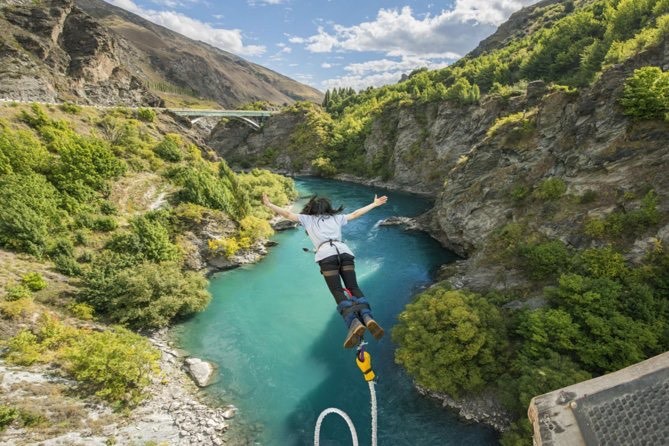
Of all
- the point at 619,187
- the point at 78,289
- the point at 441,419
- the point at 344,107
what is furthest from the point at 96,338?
the point at 344,107

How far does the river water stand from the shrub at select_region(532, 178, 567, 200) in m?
9.89

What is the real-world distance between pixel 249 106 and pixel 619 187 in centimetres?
9942

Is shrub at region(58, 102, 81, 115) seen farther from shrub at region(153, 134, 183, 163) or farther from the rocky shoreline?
the rocky shoreline

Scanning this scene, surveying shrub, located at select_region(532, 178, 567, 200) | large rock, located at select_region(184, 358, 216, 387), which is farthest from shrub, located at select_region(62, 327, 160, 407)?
shrub, located at select_region(532, 178, 567, 200)

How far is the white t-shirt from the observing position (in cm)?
639

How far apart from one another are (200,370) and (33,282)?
9.81m

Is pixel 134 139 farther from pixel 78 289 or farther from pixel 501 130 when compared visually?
pixel 501 130

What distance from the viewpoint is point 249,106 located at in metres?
102

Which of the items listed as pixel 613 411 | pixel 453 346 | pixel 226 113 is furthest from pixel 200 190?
pixel 226 113

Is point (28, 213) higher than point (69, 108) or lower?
lower

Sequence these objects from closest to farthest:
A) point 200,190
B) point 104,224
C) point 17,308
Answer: point 17,308 → point 104,224 → point 200,190

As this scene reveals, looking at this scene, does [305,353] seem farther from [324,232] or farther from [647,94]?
[647,94]

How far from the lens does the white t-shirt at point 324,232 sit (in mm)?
6395

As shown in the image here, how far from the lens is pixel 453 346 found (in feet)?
45.5
